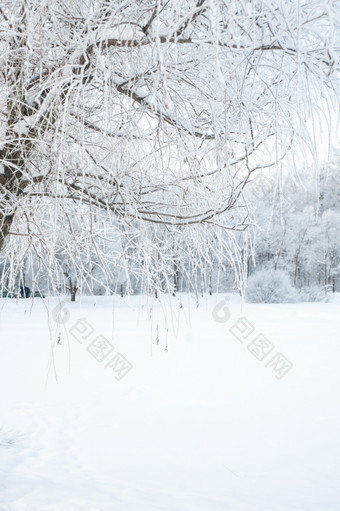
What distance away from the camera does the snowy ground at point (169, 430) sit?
272cm

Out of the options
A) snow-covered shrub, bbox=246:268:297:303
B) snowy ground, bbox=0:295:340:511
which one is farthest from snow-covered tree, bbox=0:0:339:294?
snow-covered shrub, bbox=246:268:297:303

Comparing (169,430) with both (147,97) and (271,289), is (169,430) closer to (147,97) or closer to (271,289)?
(147,97)

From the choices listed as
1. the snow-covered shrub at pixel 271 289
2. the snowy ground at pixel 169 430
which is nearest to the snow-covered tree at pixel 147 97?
the snowy ground at pixel 169 430

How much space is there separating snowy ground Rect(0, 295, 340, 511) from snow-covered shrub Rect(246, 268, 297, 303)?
12.8 metres

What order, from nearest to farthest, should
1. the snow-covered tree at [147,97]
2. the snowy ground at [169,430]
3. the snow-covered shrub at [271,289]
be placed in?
the snow-covered tree at [147,97]
the snowy ground at [169,430]
the snow-covered shrub at [271,289]

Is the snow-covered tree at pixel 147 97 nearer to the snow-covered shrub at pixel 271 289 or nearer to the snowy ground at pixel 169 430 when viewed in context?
the snowy ground at pixel 169 430

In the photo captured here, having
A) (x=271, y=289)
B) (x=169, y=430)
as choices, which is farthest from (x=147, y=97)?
(x=271, y=289)

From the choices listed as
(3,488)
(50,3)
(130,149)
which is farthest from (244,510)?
(50,3)

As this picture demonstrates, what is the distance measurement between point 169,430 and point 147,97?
3178 millimetres

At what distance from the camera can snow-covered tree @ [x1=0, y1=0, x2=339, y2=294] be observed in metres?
1.42

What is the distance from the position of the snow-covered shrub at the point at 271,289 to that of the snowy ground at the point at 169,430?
12817mm

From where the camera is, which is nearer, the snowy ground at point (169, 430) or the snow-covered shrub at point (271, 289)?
the snowy ground at point (169, 430)

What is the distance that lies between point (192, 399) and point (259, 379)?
129cm

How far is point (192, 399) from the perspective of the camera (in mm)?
4863
